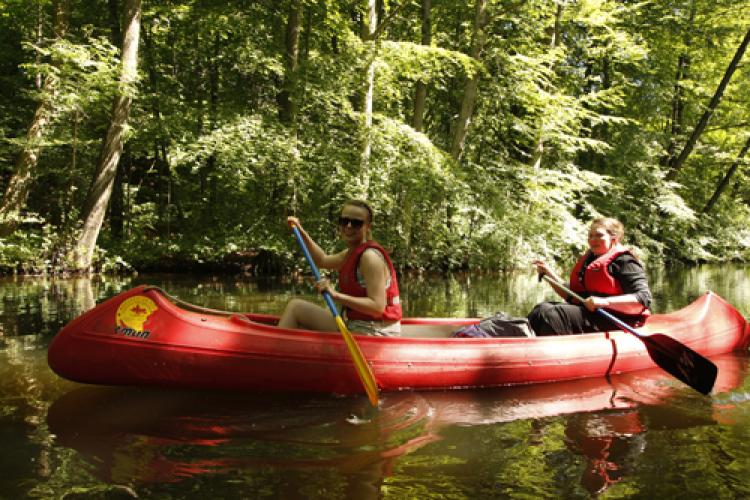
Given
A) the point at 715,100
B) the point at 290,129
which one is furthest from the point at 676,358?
the point at 715,100

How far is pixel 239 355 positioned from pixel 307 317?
2.00ft

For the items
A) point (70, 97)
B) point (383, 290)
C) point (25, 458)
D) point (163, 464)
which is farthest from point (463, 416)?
point (70, 97)

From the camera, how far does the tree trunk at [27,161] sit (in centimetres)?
1065

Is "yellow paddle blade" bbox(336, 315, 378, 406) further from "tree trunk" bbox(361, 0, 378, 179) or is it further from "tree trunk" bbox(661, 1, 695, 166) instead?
"tree trunk" bbox(661, 1, 695, 166)

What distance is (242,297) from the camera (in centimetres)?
930

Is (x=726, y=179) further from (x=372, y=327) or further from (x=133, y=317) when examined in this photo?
(x=133, y=317)

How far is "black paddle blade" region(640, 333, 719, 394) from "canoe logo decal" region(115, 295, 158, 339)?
381 centimetres

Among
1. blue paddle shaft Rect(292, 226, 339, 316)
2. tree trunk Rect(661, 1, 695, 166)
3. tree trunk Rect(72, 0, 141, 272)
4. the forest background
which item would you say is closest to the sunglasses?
blue paddle shaft Rect(292, 226, 339, 316)

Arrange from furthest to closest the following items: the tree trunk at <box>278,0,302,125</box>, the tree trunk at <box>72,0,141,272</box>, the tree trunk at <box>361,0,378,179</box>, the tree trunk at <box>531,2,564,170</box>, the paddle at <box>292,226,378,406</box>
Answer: the tree trunk at <box>531,2,564,170</box> → the tree trunk at <box>278,0,302,125</box> → the tree trunk at <box>361,0,378,179</box> → the tree trunk at <box>72,0,141,272</box> → the paddle at <box>292,226,378,406</box>

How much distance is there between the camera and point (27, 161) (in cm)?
1087

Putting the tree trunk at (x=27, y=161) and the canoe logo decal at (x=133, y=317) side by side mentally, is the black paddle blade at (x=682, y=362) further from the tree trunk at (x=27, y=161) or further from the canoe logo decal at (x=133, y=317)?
the tree trunk at (x=27, y=161)

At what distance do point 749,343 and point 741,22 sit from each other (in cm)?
1474

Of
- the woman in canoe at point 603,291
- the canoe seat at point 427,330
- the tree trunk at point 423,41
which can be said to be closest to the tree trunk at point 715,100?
the tree trunk at point 423,41

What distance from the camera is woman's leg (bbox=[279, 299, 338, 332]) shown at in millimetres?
4426
